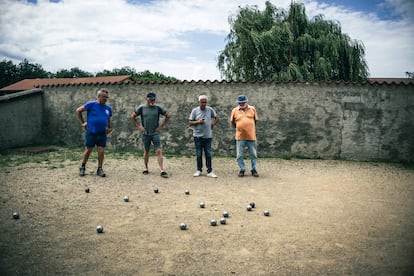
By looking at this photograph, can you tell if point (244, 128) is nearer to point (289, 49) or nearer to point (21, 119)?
point (21, 119)

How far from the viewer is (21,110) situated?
1116 cm

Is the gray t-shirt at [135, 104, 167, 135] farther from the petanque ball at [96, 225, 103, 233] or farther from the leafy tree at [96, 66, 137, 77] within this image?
the leafy tree at [96, 66, 137, 77]

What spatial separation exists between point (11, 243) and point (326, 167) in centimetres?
757

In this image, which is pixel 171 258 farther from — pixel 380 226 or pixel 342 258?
pixel 380 226

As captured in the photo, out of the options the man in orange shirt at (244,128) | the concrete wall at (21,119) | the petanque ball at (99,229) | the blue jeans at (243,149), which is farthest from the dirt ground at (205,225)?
the concrete wall at (21,119)

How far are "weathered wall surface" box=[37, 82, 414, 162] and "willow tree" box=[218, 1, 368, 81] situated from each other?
5.92 meters

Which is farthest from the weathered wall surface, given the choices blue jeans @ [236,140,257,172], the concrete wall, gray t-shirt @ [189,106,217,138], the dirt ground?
the concrete wall

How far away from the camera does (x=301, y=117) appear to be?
30.8 ft

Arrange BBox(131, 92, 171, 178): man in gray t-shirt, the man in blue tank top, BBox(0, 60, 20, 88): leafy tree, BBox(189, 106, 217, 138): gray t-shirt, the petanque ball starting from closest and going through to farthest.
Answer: the petanque ball → the man in blue tank top → BBox(131, 92, 171, 178): man in gray t-shirt → BBox(189, 106, 217, 138): gray t-shirt → BBox(0, 60, 20, 88): leafy tree

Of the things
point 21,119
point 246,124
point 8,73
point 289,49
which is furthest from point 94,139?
point 8,73

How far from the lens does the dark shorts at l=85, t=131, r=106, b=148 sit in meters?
6.73

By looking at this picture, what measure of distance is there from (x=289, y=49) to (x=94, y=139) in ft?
40.9

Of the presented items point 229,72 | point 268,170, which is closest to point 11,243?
point 268,170

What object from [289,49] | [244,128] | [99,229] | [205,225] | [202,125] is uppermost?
[289,49]
